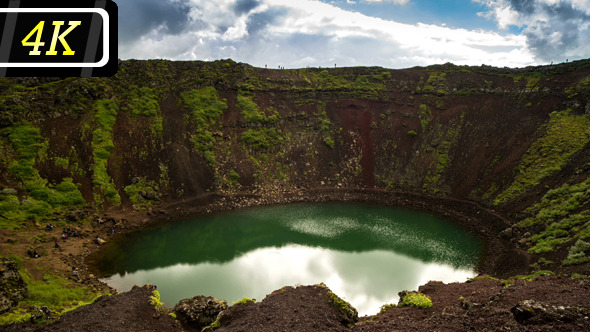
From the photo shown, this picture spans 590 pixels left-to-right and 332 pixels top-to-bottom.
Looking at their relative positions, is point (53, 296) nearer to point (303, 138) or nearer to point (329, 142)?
point (303, 138)

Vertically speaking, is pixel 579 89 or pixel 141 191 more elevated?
pixel 579 89

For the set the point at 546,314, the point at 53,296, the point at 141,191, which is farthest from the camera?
the point at 141,191

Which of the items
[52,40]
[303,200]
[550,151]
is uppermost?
[550,151]

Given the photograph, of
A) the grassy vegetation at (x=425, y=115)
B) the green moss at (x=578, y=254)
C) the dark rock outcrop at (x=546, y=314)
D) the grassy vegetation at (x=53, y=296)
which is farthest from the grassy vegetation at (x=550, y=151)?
the grassy vegetation at (x=53, y=296)

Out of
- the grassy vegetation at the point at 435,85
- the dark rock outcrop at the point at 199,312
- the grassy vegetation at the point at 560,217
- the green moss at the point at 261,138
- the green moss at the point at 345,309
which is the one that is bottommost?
the dark rock outcrop at the point at 199,312

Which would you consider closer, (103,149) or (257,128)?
(103,149)

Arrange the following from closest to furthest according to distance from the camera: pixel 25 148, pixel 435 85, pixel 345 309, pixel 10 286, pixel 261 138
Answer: pixel 345 309 → pixel 10 286 → pixel 25 148 → pixel 261 138 → pixel 435 85

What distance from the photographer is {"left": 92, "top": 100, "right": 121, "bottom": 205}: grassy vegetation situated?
139 feet

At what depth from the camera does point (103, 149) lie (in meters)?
46.9

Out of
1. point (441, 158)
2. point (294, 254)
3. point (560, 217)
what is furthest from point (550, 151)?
point (294, 254)

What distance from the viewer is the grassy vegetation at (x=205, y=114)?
5453cm

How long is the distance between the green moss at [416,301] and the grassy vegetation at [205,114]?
39535 mm

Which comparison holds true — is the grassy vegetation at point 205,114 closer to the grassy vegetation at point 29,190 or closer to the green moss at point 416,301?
the grassy vegetation at point 29,190

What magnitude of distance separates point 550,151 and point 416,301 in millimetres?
39925
